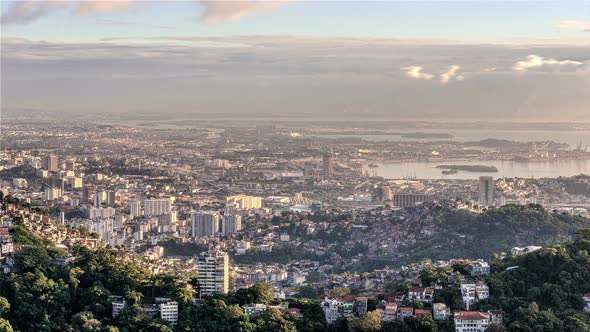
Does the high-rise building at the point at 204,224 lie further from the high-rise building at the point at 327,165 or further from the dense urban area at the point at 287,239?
the high-rise building at the point at 327,165

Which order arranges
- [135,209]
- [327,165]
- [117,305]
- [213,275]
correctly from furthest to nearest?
[327,165]
[135,209]
[213,275]
[117,305]

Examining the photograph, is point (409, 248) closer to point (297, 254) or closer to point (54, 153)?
point (297, 254)

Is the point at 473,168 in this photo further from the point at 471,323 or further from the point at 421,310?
the point at 471,323

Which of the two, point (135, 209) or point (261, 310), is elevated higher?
point (261, 310)

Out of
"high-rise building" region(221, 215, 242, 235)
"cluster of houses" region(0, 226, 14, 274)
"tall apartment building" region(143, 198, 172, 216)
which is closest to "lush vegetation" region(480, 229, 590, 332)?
"cluster of houses" region(0, 226, 14, 274)

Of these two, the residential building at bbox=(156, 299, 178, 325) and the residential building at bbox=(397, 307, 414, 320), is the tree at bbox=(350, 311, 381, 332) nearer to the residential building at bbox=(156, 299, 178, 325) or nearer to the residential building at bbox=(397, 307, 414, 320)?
the residential building at bbox=(397, 307, 414, 320)

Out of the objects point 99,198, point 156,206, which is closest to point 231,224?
point 156,206

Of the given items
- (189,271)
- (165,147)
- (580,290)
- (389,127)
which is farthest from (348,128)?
(580,290)
